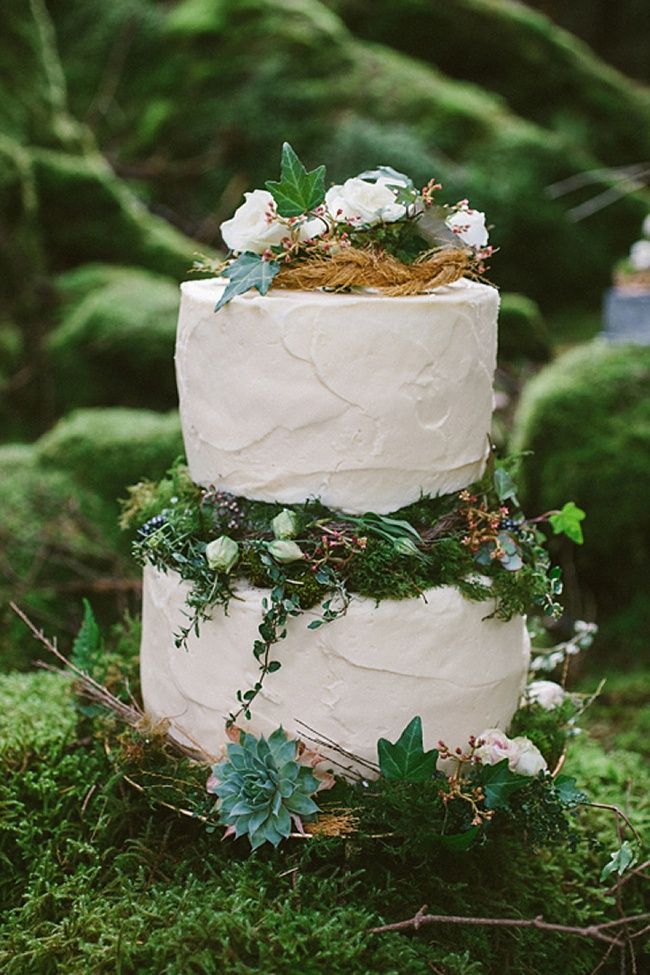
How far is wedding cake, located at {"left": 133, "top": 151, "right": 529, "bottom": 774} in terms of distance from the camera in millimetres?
2363

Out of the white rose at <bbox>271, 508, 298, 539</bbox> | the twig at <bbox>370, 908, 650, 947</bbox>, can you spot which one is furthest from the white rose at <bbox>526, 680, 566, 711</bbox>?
the white rose at <bbox>271, 508, 298, 539</bbox>

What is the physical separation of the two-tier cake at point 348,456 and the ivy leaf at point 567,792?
0.25 metres

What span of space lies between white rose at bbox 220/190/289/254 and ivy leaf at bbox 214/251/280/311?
5 centimetres

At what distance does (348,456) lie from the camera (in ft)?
7.93

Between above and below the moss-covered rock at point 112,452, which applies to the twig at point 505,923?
above

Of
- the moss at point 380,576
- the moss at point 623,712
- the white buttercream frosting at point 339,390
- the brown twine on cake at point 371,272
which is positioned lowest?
the moss at point 623,712

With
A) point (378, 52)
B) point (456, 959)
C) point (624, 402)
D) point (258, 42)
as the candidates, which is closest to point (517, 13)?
point (378, 52)

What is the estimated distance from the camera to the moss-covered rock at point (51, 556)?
13.8 ft

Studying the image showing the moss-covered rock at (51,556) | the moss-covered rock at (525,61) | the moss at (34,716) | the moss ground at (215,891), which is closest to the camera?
the moss ground at (215,891)

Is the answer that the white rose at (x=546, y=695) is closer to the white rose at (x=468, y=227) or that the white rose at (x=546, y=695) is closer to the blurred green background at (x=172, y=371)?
the blurred green background at (x=172, y=371)

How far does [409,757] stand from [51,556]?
2556 mm

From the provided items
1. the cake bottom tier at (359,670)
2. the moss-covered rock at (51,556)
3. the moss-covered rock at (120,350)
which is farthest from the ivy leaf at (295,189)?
the moss-covered rock at (120,350)

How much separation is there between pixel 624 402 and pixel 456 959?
3.56m

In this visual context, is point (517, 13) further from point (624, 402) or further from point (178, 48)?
point (624, 402)
